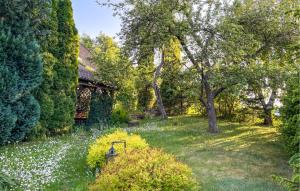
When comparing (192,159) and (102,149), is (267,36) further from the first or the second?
(102,149)

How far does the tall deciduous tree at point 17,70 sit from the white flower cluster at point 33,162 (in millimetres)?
772

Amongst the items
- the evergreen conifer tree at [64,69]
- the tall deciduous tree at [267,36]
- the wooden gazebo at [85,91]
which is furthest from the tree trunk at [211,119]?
the wooden gazebo at [85,91]

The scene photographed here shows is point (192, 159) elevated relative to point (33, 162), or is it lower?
lower

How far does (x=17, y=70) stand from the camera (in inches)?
427

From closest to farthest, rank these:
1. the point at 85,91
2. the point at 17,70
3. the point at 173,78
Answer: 1. the point at 17,70
2. the point at 173,78
3. the point at 85,91

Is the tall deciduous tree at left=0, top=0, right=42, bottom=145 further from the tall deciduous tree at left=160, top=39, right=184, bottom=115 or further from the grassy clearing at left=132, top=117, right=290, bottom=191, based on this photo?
the tall deciduous tree at left=160, top=39, right=184, bottom=115

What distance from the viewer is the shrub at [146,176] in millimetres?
5293

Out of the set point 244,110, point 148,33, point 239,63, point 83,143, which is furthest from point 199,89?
point 83,143

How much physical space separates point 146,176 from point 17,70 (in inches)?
285

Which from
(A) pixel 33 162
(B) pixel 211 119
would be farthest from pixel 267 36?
(A) pixel 33 162

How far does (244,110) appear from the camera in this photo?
1808 cm

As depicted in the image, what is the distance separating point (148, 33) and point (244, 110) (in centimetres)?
715

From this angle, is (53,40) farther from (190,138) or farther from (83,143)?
(190,138)

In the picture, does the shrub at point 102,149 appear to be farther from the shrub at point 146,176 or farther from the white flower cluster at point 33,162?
the shrub at point 146,176
